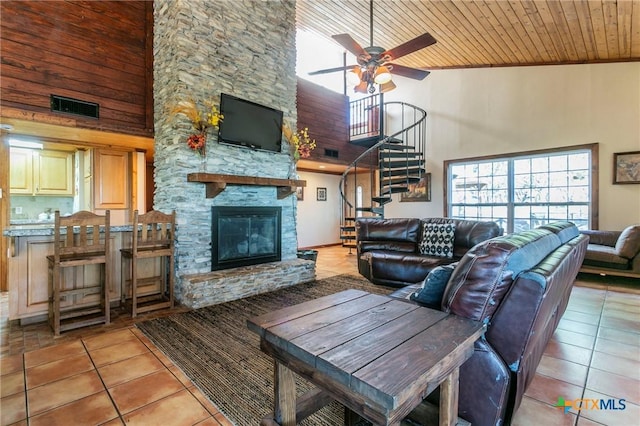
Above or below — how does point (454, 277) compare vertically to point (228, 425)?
above

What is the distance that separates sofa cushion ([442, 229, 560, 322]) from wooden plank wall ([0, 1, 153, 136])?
4.55 metres

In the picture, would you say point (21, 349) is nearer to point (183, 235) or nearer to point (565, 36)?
point (183, 235)

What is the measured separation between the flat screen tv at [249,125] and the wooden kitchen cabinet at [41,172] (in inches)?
127

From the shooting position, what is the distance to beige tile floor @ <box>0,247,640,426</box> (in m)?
1.65

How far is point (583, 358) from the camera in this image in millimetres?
2262

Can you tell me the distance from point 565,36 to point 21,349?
723 centimetres

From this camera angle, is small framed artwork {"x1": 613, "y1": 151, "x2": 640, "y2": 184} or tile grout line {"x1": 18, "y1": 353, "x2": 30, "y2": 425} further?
small framed artwork {"x1": 613, "y1": 151, "x2": 640, "y2": 184}

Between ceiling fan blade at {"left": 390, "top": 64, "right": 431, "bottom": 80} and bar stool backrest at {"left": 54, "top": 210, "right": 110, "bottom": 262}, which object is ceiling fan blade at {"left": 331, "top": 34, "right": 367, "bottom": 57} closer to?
ceiling fan blade at {"left": 390, "top": 64, "right": 431, "bottom": 80}

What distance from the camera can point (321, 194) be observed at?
8.39m

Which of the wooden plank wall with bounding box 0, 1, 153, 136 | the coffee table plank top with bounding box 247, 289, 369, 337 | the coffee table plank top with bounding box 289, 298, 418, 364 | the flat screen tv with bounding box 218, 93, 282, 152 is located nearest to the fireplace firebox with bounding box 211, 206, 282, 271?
the flat screen tv with bounding box 218, 93, 282, 152

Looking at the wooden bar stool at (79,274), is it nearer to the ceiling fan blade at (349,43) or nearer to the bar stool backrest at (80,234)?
the bar stool backrest at (80,234)

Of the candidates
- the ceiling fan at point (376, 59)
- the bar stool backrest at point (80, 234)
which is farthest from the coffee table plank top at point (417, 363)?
the ceiling fan at point (376, 59)

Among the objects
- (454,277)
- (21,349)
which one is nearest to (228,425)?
(454,277)

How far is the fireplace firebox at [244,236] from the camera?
12.8 ft
